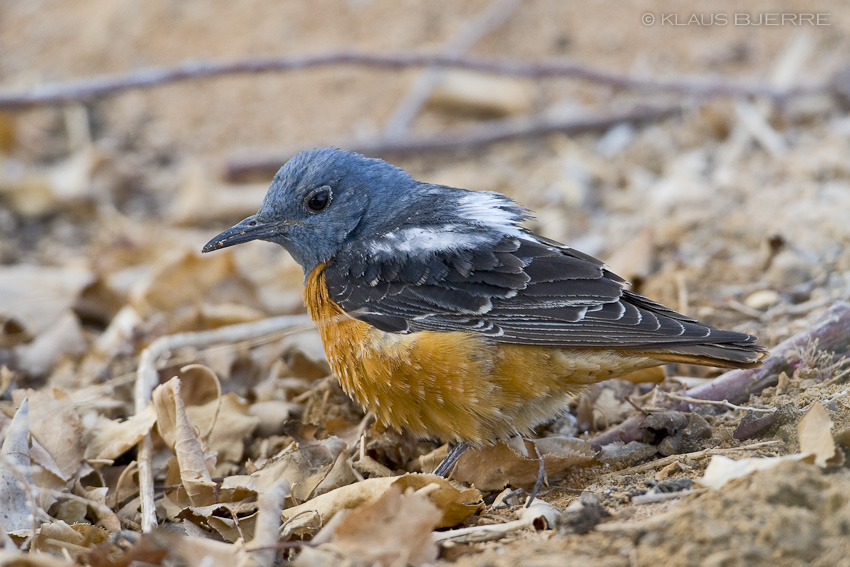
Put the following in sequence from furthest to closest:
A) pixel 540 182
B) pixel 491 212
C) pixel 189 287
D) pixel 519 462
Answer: pixel 540 182 → pixel 189 287 → pixel 491 212 → pixel 519 462

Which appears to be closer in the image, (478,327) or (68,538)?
(68,538)

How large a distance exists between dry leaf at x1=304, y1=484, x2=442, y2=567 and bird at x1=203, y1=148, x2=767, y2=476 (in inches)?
40.6

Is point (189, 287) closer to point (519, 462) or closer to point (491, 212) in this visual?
point (491, 212)

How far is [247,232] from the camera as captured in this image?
4879 millimetres

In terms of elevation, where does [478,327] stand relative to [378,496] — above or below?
above

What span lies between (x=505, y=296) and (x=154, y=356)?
2181 mm

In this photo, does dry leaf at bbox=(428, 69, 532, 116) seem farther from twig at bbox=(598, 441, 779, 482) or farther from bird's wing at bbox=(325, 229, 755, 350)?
twig at bbox=(598, 441, 779, 482)

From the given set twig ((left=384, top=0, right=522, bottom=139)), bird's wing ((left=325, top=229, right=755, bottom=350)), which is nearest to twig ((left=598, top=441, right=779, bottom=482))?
bird's wing ((left=325, top=229, right=755, bottom=350))

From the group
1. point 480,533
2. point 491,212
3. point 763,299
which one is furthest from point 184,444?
point 763,299

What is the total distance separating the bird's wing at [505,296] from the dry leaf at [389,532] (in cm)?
119

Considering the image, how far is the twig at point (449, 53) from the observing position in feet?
29.0

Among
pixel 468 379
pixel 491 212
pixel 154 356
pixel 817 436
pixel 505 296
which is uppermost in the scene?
pixel 491 212

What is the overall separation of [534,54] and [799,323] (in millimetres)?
5473

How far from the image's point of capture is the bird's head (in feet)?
16.0
